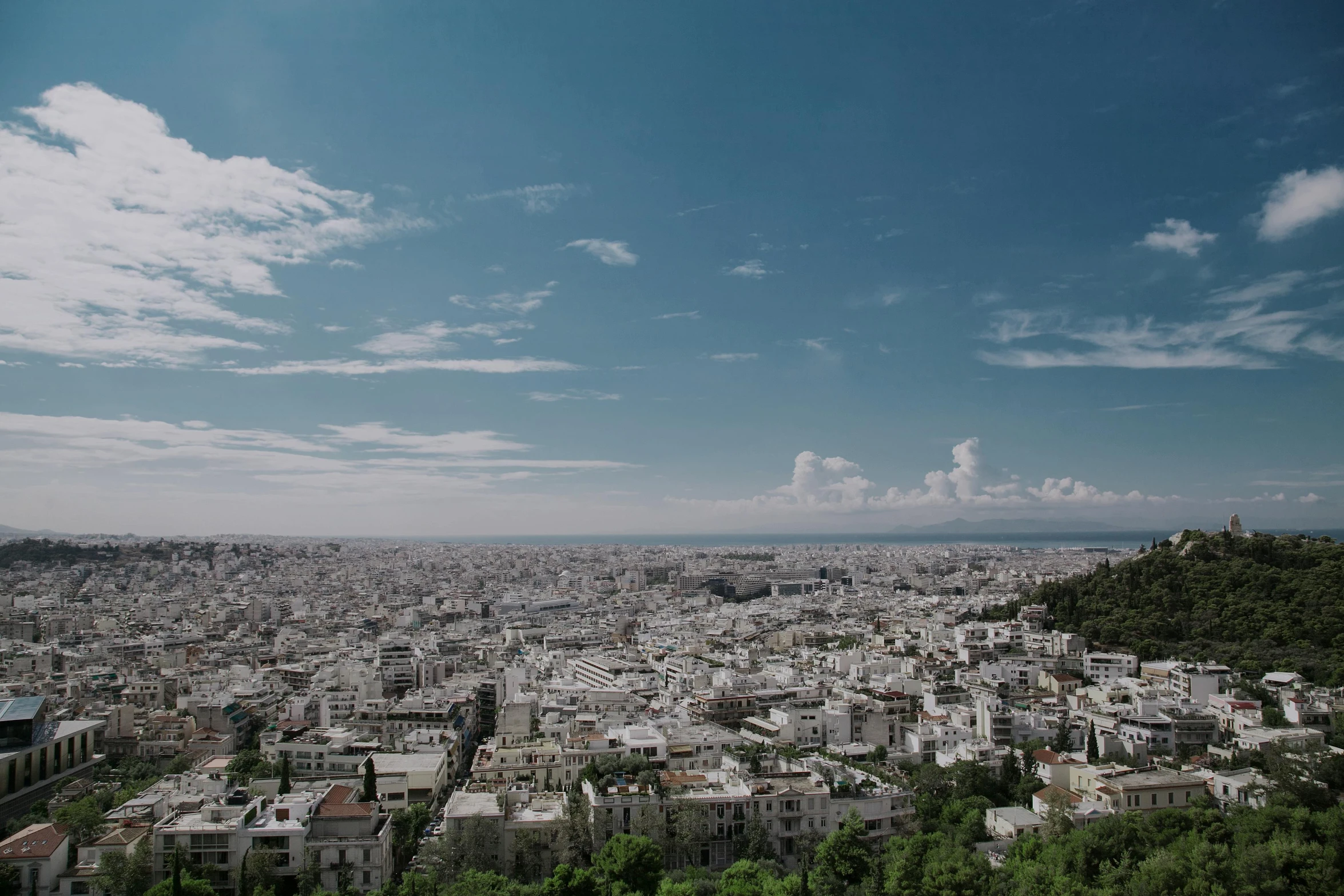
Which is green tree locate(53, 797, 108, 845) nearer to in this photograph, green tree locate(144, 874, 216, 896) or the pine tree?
green tree locate(144, 874, 216, 896)

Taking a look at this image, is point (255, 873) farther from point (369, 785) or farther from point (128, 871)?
point (369, 785)

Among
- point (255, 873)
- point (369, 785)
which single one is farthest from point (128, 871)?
point (369, 785)

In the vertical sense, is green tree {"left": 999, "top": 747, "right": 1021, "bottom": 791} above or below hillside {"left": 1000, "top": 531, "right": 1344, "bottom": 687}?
below

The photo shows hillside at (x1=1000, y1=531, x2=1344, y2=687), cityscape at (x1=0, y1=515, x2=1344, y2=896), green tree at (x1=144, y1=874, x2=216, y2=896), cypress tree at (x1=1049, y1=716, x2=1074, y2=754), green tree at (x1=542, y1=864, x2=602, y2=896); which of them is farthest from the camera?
hillside at (x1=1000, y1=531, x2=1344, y2=687)

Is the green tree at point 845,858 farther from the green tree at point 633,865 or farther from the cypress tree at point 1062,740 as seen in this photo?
the cypress tree at point 1062,740

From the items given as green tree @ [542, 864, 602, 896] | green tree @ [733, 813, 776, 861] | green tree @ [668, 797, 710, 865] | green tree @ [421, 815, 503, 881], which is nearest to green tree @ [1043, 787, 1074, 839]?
green tree @ [733, 813, 776, 861]

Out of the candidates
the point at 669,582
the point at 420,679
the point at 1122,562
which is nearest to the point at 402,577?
the point at 669,582
